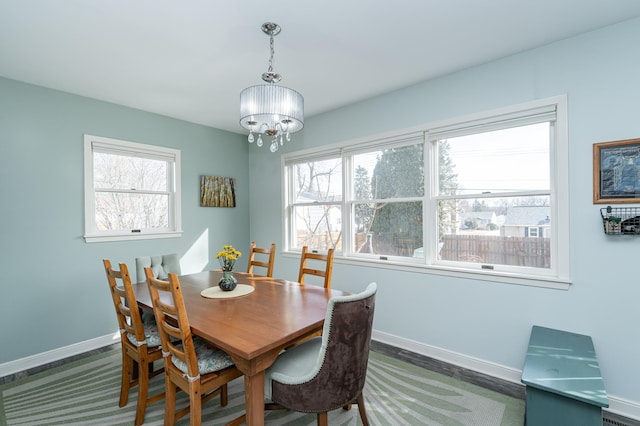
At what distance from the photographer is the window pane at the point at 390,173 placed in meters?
3.04

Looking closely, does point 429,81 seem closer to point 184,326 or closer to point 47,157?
point 184,326

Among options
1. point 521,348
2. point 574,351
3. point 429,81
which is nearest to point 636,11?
point 429,81

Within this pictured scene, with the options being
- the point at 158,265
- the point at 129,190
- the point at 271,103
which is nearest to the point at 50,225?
the point at 129,190

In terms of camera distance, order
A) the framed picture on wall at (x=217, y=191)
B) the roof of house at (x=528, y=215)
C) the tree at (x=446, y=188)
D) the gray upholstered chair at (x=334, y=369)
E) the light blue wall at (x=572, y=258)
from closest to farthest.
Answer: the gray upholstered chair at (x=334, y=369) < the light blue wall at (x=572, y=258) < the roof of house at (x=528, y=215) < the tree at (x=446, y=188) < the framed picture on wall at (x=217, y=191)

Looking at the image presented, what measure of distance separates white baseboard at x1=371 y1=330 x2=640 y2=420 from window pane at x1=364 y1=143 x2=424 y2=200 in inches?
58.4

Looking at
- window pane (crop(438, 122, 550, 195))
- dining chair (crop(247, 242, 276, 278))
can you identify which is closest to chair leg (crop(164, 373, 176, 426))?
dining chair (crop(247, 242, 276, 278))

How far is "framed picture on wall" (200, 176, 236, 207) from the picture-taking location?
13.6ft

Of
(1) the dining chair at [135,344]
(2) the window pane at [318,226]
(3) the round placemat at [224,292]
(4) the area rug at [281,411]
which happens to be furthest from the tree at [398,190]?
(1) the dining chair at [135,344]

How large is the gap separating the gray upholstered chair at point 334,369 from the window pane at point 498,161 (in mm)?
1686

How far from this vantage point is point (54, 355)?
9.52 ft

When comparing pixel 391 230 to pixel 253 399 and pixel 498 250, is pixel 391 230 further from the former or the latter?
pixel 253 399

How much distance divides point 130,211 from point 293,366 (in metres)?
2.95

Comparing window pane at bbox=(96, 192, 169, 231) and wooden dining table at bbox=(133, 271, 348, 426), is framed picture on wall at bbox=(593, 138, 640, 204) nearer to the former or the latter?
wooden dining table at bbox=(133, 271, 348, 426)

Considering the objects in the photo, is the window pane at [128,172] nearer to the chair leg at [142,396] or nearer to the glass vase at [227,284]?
the glass vase at [227,284]
